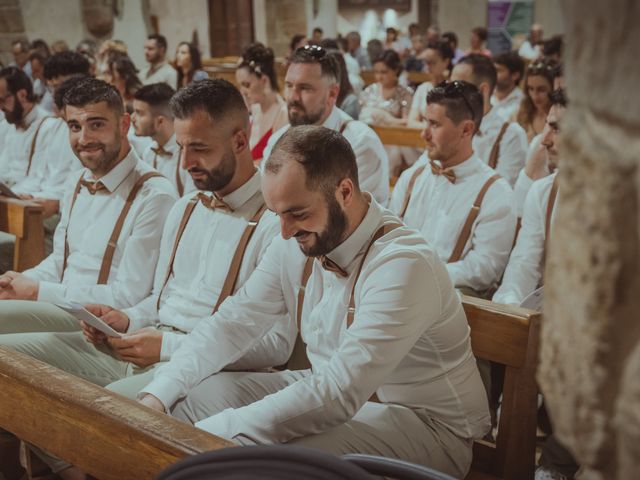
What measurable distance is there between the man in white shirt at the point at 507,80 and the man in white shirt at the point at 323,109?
8.54 feet

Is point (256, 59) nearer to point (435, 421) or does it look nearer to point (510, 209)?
point (510, 209)

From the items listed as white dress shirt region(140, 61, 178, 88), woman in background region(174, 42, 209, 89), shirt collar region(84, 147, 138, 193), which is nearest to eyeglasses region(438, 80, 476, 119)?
shirt collar region(84, 147, 138, 193)

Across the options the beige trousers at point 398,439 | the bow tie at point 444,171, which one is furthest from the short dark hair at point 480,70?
the beige trousers at point 398,439

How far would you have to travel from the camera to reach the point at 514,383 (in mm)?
2385

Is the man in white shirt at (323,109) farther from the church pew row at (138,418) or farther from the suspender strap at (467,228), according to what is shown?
the church pew row at (138,418)

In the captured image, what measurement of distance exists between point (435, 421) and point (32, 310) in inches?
71.5

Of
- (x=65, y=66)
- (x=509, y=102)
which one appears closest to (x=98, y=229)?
(x=65, y=66)

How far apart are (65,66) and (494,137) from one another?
11.1 feet

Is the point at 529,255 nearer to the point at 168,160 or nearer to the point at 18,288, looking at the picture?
the point at 18,288

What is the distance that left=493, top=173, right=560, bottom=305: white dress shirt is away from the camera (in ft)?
11.6

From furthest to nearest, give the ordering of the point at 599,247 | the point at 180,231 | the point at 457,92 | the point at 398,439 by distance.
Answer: the point at 457,92 < the point at 180,231 < the point at 398,439 < the point at 599,247

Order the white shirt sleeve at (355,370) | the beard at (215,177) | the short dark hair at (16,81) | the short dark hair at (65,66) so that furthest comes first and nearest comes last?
the short dark hair at (65,66) → the short dark hair at (16,81) → the beard at (215,177) → the white shirt sleeve at (355,370)

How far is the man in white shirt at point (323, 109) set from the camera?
4.56m

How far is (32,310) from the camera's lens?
3338mm
